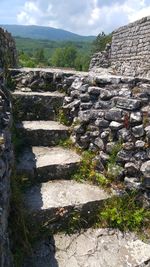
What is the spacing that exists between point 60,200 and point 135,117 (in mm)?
1402

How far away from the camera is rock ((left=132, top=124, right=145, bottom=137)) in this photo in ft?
13.9

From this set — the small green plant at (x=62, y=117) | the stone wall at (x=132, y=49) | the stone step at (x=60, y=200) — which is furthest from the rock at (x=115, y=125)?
the stone wall at (x=132, y=49)

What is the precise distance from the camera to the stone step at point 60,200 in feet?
12.6

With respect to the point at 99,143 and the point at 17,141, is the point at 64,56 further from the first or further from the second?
the point at 99,143

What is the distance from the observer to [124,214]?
4059 mm

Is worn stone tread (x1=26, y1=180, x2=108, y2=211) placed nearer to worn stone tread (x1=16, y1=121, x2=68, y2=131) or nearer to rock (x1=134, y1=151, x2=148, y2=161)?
rock (x1=134, y1=151, x2=148, y2=161)

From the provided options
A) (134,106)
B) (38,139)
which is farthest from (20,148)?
(134,106)

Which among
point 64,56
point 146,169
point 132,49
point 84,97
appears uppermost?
point 132,49

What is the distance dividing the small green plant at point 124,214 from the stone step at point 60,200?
12 centimetres

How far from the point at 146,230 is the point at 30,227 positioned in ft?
4.46

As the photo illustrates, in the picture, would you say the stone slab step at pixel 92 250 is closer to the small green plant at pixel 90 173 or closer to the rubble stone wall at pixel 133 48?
the small green plant at pixel 90 173

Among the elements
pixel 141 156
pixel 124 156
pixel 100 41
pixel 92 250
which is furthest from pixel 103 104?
pixel 100 41

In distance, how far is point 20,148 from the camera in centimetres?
486

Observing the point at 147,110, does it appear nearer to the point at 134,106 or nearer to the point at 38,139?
the point at 134,106
